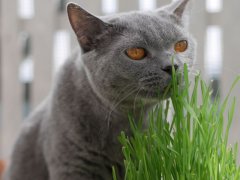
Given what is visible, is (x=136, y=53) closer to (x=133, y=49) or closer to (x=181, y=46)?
(x=133, y=49)

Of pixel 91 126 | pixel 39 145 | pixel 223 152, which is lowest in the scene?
pixel 39 145

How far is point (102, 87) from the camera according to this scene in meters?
1.20

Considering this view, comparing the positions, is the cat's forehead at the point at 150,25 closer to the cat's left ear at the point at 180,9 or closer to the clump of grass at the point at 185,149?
the cat's left ear at the point at 180,9

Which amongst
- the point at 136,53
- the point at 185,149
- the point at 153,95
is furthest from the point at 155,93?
the point at 185,149

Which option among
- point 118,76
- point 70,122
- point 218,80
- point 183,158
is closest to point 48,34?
point 218,80

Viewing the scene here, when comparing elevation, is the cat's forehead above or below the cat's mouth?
above

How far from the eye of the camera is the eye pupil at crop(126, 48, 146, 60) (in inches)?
44.0

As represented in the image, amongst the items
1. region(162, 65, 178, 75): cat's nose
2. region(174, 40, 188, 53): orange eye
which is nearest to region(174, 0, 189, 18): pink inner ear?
region(174, 40, 188, 53): orange eye

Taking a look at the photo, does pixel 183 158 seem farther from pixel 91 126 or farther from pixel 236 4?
pixel 236 4

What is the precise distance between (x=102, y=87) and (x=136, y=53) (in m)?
0.14

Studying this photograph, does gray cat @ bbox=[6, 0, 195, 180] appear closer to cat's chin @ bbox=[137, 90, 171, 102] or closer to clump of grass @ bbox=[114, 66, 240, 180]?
cat's chin @ bbox=[137, 90, 171, 102]

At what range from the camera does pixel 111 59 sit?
116cm

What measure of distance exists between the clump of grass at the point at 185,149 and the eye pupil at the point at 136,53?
0.55 ft

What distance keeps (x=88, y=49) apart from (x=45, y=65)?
1060mm
